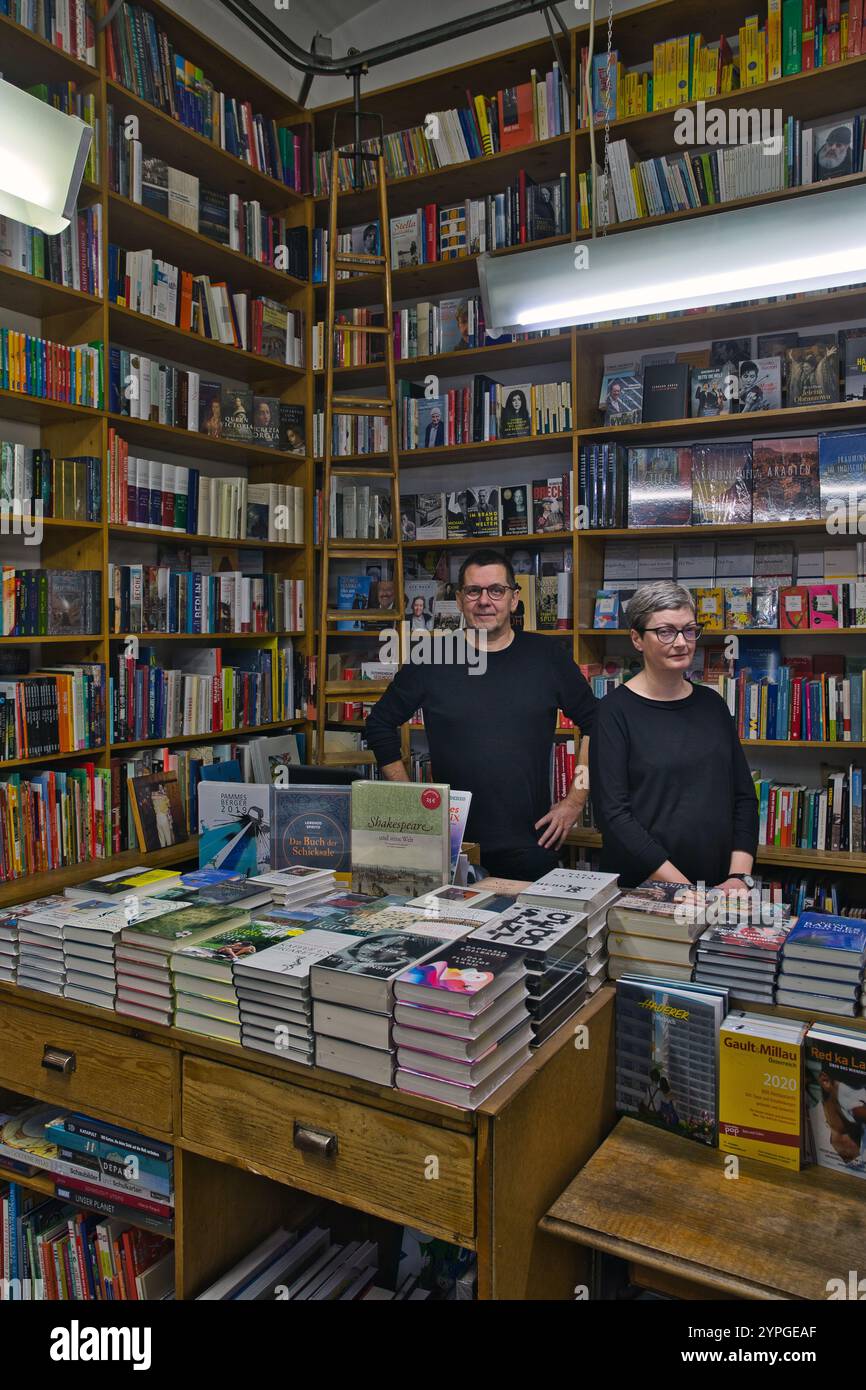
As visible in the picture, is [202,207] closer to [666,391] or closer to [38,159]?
[38,159]

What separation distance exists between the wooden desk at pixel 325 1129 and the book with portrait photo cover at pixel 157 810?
1437 millimetres

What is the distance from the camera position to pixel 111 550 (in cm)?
330

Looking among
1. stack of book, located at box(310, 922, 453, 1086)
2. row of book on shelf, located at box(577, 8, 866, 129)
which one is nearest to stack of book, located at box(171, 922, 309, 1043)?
stack of book, located at box(310, 922, 453, 1086)

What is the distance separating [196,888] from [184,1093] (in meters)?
0.42

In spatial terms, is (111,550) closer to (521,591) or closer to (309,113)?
(521,591)

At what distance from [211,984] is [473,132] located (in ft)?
11.4

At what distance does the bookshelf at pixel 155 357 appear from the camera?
9.18 ft

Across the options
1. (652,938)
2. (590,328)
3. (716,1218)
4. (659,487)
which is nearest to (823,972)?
(652,938)

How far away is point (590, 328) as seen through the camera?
335cm

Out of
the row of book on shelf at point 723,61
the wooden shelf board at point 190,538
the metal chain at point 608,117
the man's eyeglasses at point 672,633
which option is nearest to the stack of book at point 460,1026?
the man's eyeglasses at point 672,633

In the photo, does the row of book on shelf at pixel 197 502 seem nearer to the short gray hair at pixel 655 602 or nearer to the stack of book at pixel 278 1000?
the short gray hair at pixel 655 602

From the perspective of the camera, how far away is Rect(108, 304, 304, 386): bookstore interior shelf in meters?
3.12

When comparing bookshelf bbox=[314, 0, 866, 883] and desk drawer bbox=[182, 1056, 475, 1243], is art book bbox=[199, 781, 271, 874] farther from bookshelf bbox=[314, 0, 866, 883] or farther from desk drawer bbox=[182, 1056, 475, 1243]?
bookshelf bbox=[314, 0, 866, 883]

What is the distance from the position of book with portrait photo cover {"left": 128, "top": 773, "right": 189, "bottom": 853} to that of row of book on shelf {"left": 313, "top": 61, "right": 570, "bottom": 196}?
2.50 meters
